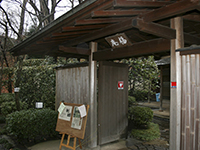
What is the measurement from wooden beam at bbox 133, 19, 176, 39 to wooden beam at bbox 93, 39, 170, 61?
0.20 meters

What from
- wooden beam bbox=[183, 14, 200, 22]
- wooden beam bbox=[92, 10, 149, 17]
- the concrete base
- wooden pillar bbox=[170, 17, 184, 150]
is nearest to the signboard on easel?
the concrete base

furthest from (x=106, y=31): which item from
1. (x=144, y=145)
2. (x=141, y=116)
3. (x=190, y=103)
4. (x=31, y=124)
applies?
(x=141, y=116)

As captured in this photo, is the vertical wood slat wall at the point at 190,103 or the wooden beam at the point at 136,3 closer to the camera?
the wooden beam at the point at 136,3

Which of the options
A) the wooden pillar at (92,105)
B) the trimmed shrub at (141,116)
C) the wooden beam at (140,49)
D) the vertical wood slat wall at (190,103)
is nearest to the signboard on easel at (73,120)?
the wooden pillar at (92,105)

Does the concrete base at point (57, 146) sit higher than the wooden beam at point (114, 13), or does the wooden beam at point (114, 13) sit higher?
the wooden beam at point (114, 13)

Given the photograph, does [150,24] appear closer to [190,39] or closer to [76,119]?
[190,39]

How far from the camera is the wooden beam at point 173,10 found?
2.34 metres

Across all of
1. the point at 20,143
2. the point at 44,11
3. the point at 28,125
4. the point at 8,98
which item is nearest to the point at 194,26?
the point at 28,125

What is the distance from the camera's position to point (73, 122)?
14.6ft

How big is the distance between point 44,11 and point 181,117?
45.9 feet

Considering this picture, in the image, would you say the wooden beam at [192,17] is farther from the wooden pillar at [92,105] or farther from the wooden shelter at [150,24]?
the wooden pillar at [92,105]

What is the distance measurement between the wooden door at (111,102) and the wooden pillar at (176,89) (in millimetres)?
2394

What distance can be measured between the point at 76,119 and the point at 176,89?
2620mm

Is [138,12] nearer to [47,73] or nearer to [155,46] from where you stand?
[155,46]
